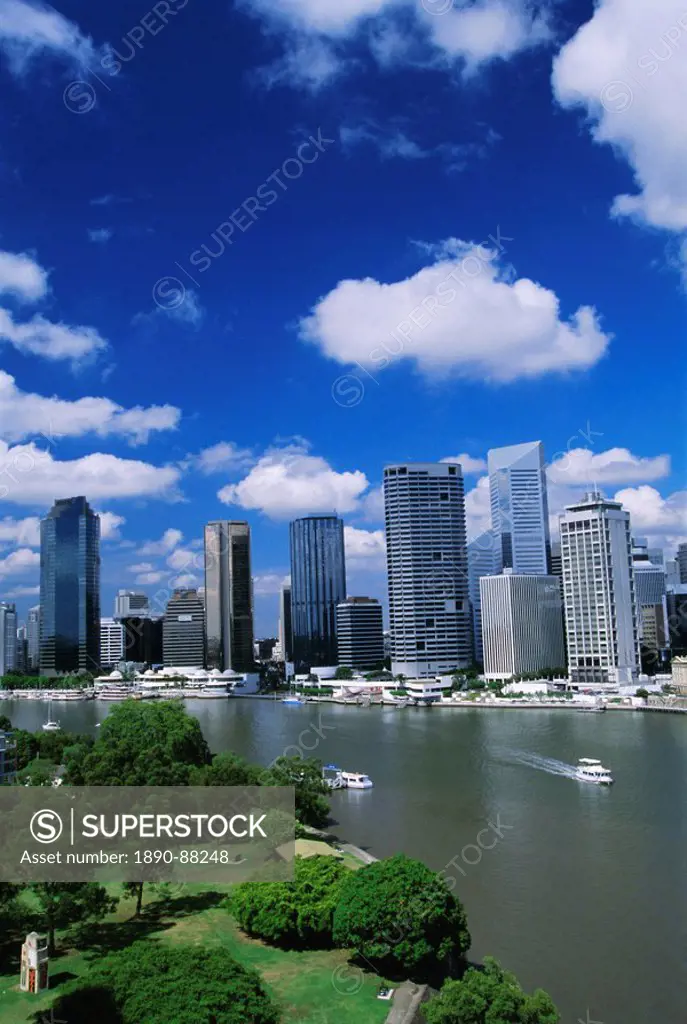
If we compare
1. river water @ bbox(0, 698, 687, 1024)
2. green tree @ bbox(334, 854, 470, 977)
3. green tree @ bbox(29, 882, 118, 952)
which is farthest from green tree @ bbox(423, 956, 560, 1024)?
green tree @ bbox(29, 882, 118, 952)

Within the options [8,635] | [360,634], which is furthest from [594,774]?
[8,635]

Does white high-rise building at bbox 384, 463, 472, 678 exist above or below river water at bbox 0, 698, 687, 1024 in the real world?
→ above

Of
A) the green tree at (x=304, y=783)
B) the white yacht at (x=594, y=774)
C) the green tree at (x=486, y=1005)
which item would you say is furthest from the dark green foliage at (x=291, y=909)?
the white yacht at (x=594, y=774)

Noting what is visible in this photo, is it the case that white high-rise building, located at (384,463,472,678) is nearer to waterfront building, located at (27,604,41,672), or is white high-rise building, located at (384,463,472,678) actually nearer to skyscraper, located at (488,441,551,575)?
skyscraper, located at (488,441,551,575)

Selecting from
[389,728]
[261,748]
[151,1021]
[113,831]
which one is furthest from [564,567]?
[151,1021]

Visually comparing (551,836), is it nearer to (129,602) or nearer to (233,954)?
(233,954)

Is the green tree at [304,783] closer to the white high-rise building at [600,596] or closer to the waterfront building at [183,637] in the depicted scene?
the white high-rise building at [600,596]

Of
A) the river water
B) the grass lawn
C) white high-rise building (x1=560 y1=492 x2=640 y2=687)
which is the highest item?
white high-rise building (x1=560 y1=492 x2=640 y2=687)

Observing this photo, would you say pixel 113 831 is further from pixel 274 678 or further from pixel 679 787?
pixel 274 678
